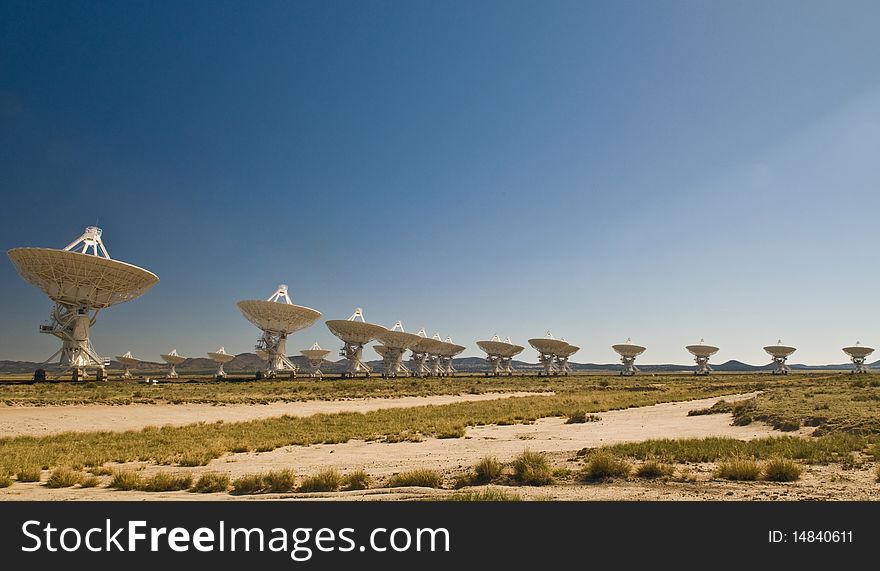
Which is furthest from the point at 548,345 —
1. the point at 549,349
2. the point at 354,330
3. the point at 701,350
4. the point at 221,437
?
the point at 221,437

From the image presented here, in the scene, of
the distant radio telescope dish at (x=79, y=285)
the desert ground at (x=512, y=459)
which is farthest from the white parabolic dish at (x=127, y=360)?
the desert ground at (x=512, y=459)

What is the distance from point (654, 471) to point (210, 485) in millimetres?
10347

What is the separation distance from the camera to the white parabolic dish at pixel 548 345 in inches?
5000

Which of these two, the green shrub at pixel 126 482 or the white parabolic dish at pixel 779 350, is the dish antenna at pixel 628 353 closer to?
the white parabolic dish at pixel 779 350

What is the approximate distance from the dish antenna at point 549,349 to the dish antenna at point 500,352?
5801 mm

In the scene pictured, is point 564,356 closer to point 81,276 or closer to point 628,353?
point 628,353

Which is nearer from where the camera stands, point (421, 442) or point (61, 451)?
point (61, 451)
